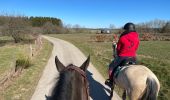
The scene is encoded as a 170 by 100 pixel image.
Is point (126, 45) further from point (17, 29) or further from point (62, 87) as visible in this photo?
point (17, 29)

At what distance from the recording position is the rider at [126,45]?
764cm

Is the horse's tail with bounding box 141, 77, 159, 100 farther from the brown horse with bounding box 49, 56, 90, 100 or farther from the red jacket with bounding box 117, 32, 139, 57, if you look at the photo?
the brown horse with bounding box 49, 56, 90, 100

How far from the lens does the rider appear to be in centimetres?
764

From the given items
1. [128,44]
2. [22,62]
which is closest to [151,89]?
[128,44]

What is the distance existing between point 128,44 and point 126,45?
7 cm

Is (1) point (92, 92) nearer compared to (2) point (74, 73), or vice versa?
(2) point (74, 73)

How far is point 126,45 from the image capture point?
7.82 m

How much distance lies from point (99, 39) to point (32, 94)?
44589 millimetres

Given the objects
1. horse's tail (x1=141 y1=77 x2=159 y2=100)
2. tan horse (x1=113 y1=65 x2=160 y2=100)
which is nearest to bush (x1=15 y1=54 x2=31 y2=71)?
tan horse (x1=113 y1=65 x2=160 y2=100)

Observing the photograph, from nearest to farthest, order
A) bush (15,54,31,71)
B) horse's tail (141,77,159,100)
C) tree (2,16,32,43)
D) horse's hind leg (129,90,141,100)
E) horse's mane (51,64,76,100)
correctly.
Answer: horse's mane (51,64,76,100) → horse's tail (141,77,159,100) → horse's hind leg (129,90,141,100) → bush (15,54,31,71) → tree (2,16,32,43)

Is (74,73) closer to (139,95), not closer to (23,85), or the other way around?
(139,95)

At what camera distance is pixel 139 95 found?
20.0 feet

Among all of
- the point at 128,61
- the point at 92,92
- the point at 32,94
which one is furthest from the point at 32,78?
the point at 128,61

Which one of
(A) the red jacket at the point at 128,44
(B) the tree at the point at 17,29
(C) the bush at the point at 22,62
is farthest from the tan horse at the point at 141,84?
(B) the tree at the point at 17,29
